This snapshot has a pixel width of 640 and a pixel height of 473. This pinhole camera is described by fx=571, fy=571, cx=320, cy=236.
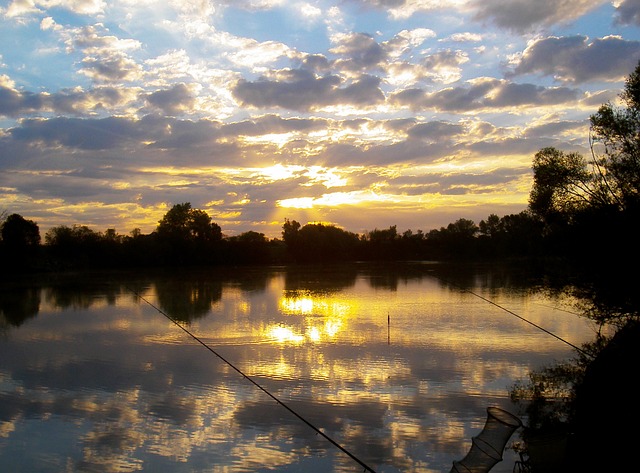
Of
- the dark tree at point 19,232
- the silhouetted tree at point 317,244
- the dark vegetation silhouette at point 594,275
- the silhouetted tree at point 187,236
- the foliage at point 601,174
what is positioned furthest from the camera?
the silhouetted tree at point 317,244

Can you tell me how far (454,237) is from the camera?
344 ft

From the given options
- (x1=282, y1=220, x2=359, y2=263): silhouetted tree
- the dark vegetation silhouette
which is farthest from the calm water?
(x1=282, y1=220, x2=359, y2=263): silhouetted tree

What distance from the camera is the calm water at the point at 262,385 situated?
31.3ft

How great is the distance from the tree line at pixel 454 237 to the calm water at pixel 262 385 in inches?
153

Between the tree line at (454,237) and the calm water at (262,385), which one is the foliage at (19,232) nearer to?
the tree line at (454,237)

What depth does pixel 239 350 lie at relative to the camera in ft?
59.3

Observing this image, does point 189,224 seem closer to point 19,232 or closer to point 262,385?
point 19,232

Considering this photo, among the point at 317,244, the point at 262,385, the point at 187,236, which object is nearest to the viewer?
the point at 262,385

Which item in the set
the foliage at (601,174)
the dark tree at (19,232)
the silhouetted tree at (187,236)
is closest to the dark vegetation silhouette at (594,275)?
the foliage at (601,174)

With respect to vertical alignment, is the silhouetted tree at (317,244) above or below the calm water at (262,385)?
above

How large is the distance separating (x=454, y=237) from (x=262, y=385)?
94.9 metres

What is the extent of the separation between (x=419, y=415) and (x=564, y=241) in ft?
24.2

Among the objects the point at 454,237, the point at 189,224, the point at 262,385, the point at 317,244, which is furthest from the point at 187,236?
the point at 262,385

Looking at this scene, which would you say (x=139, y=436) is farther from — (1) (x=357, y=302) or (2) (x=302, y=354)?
(1) (x=357, y=302)
